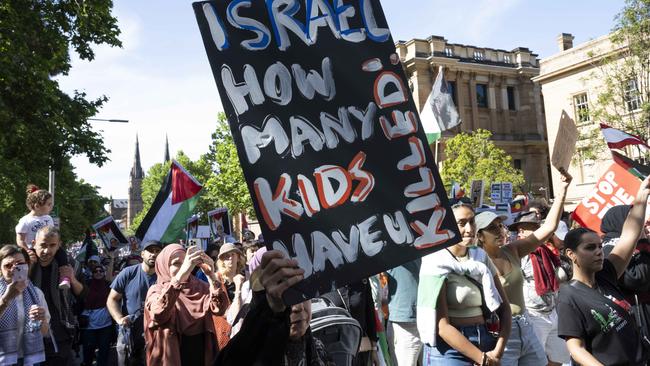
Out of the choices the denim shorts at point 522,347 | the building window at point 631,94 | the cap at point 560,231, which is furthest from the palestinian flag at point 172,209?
the building window at point 631,94

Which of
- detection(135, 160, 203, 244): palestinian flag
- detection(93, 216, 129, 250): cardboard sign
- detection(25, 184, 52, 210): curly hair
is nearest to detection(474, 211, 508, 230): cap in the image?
detection(135, 160, 203, 244): palestinian flag

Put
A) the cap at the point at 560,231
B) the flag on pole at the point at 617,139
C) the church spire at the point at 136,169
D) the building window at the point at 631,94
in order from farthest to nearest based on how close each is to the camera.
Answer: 1. the church spire at the point at 136,169
2. the building window at the point at 631,94
3. the cap at the point at 560,231
4. the flag on pole at the point at 617,139

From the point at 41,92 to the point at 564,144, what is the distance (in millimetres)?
12700

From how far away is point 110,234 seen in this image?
1126cm

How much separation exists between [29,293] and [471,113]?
5050cm

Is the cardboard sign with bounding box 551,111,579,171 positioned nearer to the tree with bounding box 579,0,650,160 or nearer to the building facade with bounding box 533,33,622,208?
the tree with bounding box 579,0,650,160

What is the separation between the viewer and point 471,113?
52375mm

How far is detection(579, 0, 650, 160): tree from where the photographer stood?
20.6 m

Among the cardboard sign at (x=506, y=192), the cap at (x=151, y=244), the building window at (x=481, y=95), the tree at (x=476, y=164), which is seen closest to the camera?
the cap at (x=151, y=244)

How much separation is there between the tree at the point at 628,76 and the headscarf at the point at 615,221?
59.8 ft

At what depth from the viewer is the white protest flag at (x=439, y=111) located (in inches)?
373

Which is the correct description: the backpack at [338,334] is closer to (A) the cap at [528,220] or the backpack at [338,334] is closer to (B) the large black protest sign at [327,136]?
(B) the large black protest sign at [327,136]

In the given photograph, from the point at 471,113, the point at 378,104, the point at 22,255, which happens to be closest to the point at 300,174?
the point at 378,104

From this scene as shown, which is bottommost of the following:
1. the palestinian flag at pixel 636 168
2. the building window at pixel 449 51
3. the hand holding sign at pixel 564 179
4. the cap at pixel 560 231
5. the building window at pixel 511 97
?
the cap at pixel 560 231
